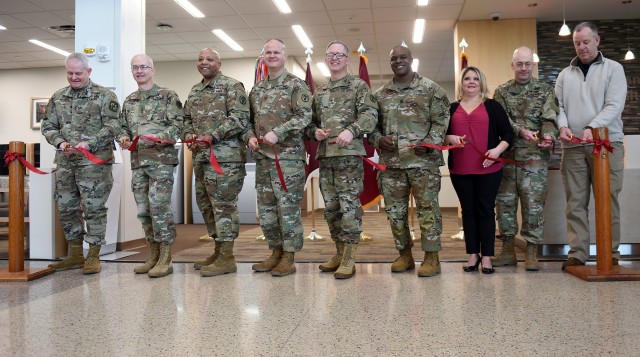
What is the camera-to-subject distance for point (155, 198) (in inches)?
154

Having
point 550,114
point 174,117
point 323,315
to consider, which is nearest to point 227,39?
point 174,117

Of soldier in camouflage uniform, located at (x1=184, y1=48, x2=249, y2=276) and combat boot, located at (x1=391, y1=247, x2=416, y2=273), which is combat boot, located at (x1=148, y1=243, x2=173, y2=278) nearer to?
soldier in camouflage uniform, located at (x1=184, y1=48, x2=249, y2=276)

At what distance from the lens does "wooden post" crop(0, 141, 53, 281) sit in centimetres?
407

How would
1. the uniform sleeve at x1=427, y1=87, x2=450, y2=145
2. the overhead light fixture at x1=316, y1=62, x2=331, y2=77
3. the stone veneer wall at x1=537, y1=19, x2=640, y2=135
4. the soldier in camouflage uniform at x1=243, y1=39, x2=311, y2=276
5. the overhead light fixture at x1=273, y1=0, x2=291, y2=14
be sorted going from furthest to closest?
the overhead light fixture at x1=316, y1=62, x2=331, y2=77, the stone veneer wall at x1=537, y1=19, x2=640, y2=135, the overhead light fixture at x1=273, y1=0, x2=291, y2=14, the soldier in camouflage uniform at x1=243, y1=39, x2=311, y2=276, the uniform sleeve at x1=427, y1=87, x2=450, y2=145

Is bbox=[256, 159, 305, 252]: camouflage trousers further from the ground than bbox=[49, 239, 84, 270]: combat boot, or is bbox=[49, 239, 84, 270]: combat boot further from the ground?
bbox=[256, 159, 305, 252]: camouflage trousers

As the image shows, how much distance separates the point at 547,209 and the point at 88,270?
381 centimetres

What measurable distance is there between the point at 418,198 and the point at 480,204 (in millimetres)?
438

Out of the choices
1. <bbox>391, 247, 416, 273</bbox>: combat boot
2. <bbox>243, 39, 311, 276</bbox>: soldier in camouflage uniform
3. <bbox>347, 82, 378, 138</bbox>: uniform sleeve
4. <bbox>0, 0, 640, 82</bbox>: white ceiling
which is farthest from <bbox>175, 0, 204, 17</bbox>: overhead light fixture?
<bbox>391, 247, 416, 273</bbox>: combat boot

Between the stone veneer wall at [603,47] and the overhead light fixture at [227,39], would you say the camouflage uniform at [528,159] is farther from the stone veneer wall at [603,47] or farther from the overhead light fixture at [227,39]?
the overhead light fixture at [227,39]

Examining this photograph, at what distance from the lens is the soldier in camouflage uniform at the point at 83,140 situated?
13.7 feet

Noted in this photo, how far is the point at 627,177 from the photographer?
464 cm

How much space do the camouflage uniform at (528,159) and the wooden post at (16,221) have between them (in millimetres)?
3565

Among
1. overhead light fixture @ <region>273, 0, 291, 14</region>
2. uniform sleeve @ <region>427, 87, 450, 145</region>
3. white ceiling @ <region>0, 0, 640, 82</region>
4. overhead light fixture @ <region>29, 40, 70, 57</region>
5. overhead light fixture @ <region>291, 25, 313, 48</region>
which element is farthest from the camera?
overhead light fixture @ <region>29, 40, 70, 57</region>

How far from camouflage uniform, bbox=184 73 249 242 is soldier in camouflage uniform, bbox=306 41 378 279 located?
1.90 ft
